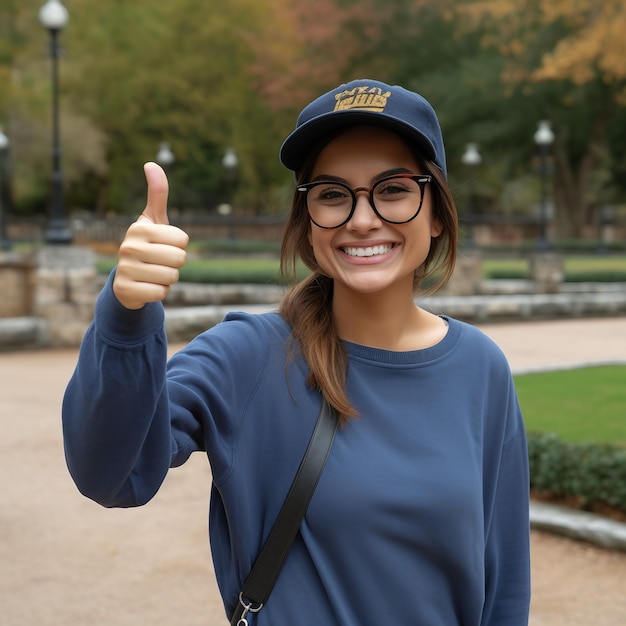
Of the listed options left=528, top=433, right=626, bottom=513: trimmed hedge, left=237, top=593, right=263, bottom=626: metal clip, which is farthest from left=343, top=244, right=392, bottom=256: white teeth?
left=528, top=433, right=626, bottom=513: trimmed hedge

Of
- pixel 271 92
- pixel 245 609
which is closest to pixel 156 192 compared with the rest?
pixel 245 609

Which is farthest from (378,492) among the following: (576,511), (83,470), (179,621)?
(576,511)

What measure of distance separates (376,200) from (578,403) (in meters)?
6.39

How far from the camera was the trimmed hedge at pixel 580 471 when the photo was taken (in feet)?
18.3

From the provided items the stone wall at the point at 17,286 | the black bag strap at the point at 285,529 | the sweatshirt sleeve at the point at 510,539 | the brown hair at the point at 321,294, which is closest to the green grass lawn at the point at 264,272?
the stone wall at the point at 17,286

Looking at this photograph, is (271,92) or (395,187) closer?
(395,187)

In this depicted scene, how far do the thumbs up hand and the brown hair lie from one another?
44 centimetres

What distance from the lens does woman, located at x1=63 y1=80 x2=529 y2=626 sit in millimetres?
1719

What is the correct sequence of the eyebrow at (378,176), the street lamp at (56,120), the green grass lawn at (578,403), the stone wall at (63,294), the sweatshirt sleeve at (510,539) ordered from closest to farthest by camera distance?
the eyebrow at (378,176)
the sweatshirt sleeve at (510,539)
the green grass lawn at (578,403)
the stone wall at (63,294)
the street lamp at (56,120)

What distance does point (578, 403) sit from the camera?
25.8 feet

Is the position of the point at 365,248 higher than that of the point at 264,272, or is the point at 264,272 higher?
the point at 365,248

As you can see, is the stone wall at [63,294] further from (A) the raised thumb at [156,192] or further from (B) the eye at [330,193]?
(A) the raised thumb at [156,192]

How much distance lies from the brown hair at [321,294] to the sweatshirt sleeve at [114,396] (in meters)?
0.35

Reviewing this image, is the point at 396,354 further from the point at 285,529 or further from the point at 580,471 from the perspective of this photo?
the point at 580,471
